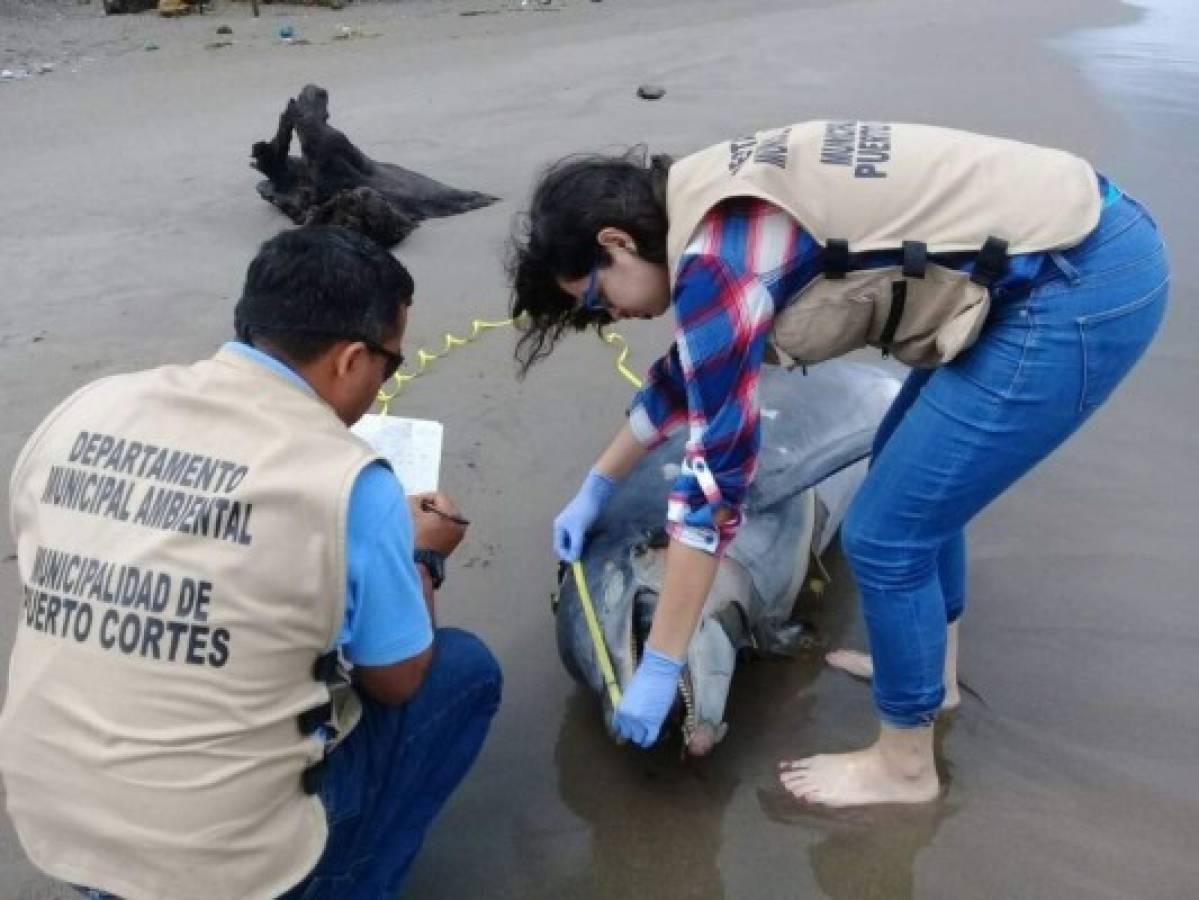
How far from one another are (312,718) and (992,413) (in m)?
1.11

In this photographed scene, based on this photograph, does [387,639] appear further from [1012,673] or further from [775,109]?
[775,109]

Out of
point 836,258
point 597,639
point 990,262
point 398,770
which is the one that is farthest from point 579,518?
point 990,262

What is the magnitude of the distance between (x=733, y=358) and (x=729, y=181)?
0.85 feet

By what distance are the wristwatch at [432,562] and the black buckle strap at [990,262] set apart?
3.19ft

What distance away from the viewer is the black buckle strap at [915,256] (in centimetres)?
166

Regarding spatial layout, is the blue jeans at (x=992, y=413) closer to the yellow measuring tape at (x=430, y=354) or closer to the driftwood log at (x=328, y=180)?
the yellow measuring tape at (x=430, y=354)

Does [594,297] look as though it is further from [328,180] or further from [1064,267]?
[328,180]

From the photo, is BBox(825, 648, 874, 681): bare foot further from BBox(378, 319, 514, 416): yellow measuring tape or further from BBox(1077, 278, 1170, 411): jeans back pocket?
BBox(378, 319, 514, 416): yellow measuring tape

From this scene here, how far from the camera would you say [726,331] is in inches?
64.4

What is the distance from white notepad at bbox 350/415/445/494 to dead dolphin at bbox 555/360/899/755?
15.4 inches

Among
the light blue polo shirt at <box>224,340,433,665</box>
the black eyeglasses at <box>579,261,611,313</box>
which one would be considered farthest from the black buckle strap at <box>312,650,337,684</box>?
the black eyeglasses at <box>579,261,611,313</box>

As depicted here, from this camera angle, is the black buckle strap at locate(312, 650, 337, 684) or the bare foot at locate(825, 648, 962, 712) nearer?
the black buckle strap at locate(312, 650, 337, 684)

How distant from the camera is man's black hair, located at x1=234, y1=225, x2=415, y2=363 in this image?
4.87ft

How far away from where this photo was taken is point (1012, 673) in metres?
2.39
